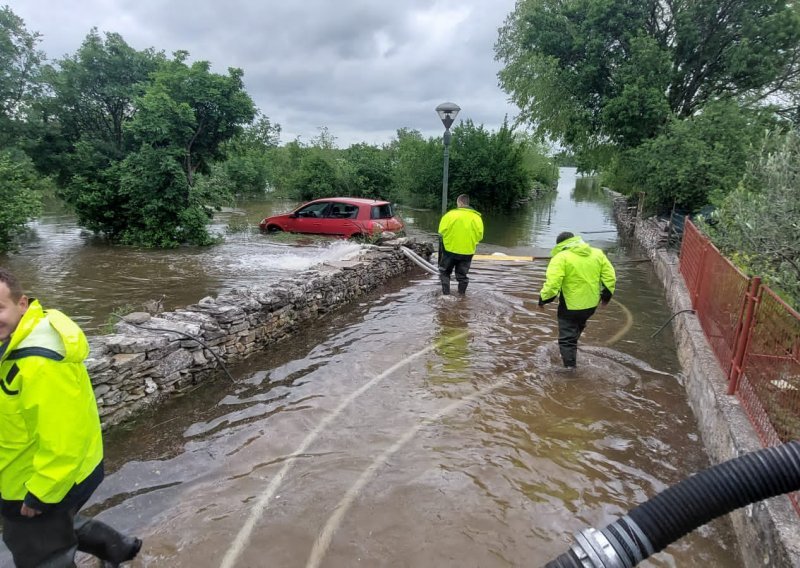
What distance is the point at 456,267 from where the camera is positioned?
912cm

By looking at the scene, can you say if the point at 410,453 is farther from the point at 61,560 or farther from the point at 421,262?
the point at 421,262

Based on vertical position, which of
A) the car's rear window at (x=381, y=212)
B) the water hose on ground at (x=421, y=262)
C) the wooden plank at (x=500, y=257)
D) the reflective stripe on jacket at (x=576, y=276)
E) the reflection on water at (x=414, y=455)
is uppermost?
the car's rear window at (x=381, y=212)

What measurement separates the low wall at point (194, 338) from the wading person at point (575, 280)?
3749 millimetres

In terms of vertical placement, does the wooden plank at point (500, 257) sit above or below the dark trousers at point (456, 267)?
below

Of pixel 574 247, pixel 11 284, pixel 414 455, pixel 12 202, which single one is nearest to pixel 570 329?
pixel 574 247

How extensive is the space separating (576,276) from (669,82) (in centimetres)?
1561

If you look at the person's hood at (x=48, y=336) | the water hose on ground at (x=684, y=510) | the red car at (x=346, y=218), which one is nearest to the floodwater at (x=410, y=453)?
the water hose on ground at (x=684, y=510)

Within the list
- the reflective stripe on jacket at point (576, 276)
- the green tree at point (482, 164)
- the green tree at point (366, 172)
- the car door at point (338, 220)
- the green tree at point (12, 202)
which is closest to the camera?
the reflective stripe on jacket at point (576, 276)

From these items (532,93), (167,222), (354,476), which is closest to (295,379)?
(354,476)

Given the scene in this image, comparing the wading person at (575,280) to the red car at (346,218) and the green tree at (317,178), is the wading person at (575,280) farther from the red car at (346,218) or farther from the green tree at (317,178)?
the green tree at (317,178)

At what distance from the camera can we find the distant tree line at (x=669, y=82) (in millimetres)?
13133

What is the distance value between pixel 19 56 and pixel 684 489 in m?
20.2

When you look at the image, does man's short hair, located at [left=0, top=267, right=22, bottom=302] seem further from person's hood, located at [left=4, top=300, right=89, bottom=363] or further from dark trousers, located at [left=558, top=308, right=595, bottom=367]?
dark trousers, located at [left=558, top=308, right=595, bottom=367]

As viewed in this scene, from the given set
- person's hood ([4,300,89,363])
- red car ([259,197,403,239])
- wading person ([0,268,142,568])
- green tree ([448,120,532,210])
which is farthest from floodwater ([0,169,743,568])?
green tree ([448,120,532,210])
